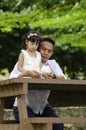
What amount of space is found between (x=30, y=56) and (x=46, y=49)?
0.67 feet

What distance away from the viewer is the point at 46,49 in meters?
5.20

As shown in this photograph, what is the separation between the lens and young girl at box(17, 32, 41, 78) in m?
4.99

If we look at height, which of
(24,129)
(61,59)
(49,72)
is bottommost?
(61,59)

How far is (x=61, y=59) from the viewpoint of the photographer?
831 inches

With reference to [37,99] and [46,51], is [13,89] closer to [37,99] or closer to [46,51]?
[37,99]

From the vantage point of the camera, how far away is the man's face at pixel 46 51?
204 inches

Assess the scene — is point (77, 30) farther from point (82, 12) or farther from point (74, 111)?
point (74, 111)

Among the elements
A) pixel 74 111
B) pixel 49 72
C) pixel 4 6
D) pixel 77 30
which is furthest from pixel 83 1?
pixel 4 6

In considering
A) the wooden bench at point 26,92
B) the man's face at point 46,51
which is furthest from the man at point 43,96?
the wooden bench at point 26,92

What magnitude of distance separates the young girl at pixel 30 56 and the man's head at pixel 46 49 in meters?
0.10

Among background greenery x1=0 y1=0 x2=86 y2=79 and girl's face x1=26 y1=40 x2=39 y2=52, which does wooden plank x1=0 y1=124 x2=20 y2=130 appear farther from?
background greenery x1=0 y1=0 x2=86 y2=79

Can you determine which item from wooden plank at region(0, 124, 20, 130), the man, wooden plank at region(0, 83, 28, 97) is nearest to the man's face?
the man

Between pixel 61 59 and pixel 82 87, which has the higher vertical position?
pixel 82 87

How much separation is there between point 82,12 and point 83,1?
0.82 ft
